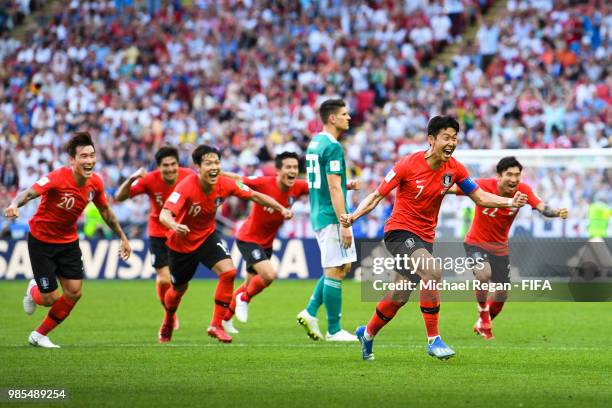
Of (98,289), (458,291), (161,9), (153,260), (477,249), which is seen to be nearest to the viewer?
(477,249)

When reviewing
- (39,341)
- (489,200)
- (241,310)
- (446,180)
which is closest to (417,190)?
(446,180)

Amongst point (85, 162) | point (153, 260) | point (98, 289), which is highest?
point (85, 162)

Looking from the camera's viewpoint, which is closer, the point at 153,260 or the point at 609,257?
the point at 153,260

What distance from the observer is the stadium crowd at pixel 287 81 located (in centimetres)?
2931

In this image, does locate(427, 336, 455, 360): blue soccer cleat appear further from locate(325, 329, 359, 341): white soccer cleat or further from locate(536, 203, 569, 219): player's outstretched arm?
locate(325, 329, 359, 341): white soccer cleat

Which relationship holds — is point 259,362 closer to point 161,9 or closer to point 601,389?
Result: point 601,389

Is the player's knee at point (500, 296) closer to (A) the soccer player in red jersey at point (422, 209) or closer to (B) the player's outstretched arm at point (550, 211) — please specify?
(B) the player's outstretched arm at point (550, 211)

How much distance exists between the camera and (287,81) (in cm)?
3425

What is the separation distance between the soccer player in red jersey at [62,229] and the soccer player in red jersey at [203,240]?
2.47 ft

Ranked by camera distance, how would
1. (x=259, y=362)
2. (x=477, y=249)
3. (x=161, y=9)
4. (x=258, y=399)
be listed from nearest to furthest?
(x=258, y=399) → (x=259, y=362) → (x=477, y=249) → (x=161, y=9)

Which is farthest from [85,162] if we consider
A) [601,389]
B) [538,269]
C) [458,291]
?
[538,269]

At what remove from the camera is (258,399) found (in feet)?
29.9

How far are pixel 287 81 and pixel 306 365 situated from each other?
2346 centimetres

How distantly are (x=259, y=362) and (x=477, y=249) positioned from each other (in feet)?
14.2
